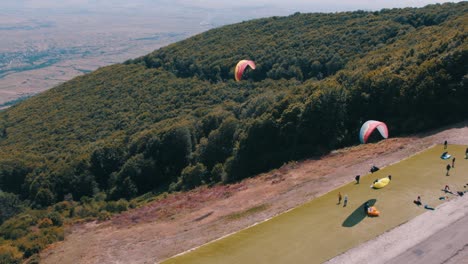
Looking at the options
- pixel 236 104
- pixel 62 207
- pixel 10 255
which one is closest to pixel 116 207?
pixel 62 207

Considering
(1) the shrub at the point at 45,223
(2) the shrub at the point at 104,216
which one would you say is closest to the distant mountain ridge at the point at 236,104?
(2) the shrub at the point at 104,216

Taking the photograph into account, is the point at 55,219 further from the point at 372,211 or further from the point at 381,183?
the point at 381,183

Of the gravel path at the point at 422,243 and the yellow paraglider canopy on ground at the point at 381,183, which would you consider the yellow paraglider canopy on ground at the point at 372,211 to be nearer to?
the gravel path at the point at 422,243

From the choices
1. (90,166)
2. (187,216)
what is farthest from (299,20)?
(187,216)

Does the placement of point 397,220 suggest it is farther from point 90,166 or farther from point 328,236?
point 90,166

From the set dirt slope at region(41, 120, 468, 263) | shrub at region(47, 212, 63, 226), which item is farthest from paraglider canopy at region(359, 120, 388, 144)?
shrub at region(47, 212, 63, 226)
